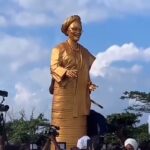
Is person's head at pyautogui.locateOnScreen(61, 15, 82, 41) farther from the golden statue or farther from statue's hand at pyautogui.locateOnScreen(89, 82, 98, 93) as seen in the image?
statue's hand at pyautogui.locateOnScreen(89, 82, 98, 93)

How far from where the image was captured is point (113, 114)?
14.5m

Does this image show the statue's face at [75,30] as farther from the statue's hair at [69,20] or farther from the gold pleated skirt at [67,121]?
the gold pleated skirt at [67,121]

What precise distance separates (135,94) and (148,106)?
45cm

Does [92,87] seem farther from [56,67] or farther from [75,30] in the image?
[75,30]

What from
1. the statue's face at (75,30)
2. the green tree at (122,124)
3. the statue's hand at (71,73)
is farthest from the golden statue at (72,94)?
the green tree at (122,124)

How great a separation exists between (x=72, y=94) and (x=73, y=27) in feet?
4.41

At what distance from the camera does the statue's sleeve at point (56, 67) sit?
12.9m

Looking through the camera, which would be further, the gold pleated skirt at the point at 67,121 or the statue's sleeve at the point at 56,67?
the gold pleated skirt at the point at 67,121

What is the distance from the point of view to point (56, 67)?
1301 centimetres

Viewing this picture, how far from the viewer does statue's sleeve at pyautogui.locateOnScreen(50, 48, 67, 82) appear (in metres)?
12.9

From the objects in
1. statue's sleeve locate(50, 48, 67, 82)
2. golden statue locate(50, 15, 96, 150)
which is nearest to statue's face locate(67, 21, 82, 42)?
golden statue locate(50, 15, 96, 150)

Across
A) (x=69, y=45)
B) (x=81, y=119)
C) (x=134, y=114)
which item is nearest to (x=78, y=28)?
(x=69, y=45)

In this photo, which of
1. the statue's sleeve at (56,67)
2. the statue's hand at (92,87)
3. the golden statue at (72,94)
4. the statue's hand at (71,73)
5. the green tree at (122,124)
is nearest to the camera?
the statue's hand at (71,73)

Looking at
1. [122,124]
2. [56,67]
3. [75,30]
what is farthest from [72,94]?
[122,124]
